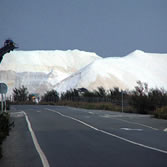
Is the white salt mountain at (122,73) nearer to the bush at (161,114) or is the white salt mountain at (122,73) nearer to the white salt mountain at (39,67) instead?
the white salt mountain at (39,67)

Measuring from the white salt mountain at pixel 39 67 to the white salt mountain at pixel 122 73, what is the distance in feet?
40.6

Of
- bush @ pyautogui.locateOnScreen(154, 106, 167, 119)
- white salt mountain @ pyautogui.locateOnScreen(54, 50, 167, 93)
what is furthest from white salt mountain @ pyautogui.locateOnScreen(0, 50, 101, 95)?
bush @ pyautogui.locateOnScreen(154, 106, 167, 119)

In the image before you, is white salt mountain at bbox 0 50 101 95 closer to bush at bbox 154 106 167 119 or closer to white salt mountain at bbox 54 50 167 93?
white salt mountain at bbox 54 50 167 93

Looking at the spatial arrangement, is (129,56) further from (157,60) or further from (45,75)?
(45,75)

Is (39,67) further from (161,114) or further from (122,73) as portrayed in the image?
(161,114)

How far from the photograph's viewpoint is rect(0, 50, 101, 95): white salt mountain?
132375mm

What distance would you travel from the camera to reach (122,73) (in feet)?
399

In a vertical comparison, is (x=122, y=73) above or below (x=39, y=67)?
below

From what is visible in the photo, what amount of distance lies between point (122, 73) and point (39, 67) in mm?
40838

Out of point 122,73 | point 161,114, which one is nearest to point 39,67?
point 122,73

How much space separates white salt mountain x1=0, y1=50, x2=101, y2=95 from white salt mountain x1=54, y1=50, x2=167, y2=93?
12.4 meters

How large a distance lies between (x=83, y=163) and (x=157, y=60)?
128 m

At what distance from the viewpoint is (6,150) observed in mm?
13219

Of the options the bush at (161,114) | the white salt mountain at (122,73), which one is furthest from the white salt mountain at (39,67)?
the bush at (161,114)
